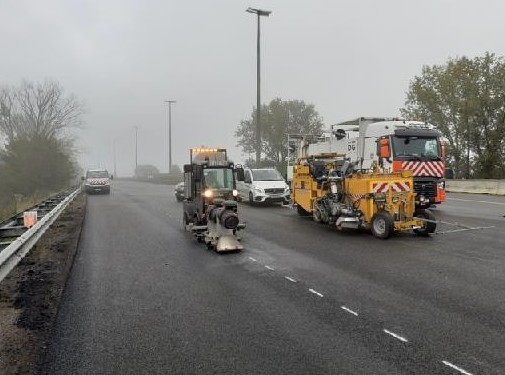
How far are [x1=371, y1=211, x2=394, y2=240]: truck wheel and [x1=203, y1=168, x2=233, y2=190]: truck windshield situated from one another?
12.8ft

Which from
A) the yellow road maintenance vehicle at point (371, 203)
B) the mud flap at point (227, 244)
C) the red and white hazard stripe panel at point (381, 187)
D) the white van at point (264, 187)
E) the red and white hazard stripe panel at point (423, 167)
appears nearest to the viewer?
the mud flap at point (227, 244)

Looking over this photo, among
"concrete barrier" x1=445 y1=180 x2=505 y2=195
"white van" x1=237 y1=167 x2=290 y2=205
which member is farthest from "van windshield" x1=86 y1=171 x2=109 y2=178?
"concrete barrier" x1=445 y1=180 x2=505 y2=195

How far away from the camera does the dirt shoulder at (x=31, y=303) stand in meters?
4.81

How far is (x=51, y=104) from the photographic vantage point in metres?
69.9

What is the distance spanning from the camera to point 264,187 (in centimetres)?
2308

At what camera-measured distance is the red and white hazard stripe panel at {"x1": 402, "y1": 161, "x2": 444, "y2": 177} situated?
1723cm

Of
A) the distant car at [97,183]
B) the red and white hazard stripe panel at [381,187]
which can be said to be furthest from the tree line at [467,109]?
the red and white hazard stripe panel at [381,187]

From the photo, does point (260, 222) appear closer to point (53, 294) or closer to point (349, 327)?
point (53, 294)

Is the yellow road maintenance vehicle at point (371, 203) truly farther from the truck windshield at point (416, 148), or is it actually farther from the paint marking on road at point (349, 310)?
the paint marking on road at point (349, 310)

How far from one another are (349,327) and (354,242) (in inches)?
250

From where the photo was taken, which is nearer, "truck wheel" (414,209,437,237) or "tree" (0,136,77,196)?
"truck wheel" (414,209,437,237)

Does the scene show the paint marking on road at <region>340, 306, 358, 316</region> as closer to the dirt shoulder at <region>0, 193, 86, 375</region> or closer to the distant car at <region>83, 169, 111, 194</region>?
the dirt shoulder at <region>0, 193, 86, 375</region>

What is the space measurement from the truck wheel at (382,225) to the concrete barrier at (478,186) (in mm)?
18245

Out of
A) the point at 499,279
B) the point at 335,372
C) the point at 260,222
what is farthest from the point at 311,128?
the point at 335,372
